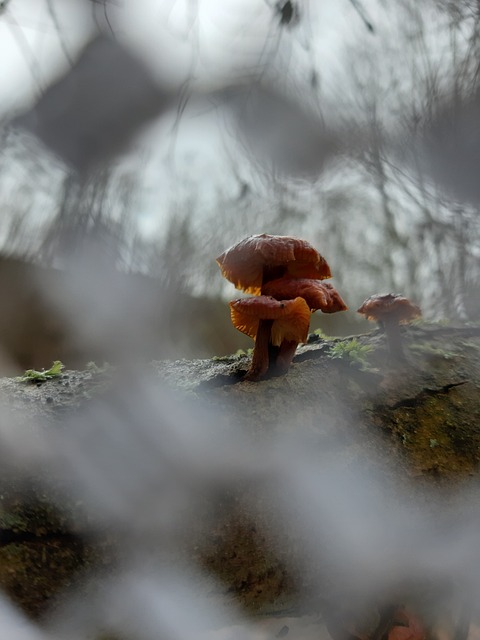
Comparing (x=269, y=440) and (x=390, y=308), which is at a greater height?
(x=390, y=308)

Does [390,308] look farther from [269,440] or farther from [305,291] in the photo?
[269,440]

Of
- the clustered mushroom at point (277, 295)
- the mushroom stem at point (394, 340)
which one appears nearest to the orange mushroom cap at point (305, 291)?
the clustered mushroom at point (277, 295)

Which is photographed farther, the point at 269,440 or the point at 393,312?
the point at 393,312

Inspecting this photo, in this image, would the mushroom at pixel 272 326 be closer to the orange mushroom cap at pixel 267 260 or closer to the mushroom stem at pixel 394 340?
the orange mushroom cap at pixel 267 260

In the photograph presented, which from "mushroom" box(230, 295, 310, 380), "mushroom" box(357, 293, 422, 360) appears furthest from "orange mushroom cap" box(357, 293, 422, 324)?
"mushroom" box(230, 295, 310, 380)

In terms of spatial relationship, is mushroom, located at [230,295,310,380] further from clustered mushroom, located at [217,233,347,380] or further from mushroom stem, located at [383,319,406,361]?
mushroom stem, located at [383,319,406,361]

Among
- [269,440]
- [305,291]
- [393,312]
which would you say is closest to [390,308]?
[393,312]
